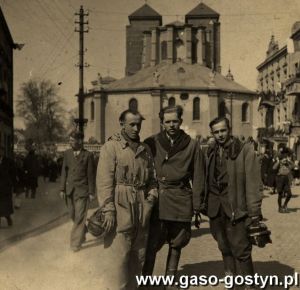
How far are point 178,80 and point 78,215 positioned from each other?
5372 cm

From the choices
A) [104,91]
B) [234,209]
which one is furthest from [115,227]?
[104,91]

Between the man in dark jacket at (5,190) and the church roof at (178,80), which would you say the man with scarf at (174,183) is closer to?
the man in dark jacket at (5,190)

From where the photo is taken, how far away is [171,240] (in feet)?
18.5

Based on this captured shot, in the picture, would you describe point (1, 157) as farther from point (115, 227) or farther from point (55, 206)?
point (115, 227)

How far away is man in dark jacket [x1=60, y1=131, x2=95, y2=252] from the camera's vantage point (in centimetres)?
830

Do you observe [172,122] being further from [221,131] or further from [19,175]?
[19,175]

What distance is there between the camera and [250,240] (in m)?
5.31

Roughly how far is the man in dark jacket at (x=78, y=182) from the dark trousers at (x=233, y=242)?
3191 millimetres

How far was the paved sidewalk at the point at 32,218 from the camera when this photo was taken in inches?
373

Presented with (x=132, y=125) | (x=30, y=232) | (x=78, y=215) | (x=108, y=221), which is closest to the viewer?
(x=108, y=221)

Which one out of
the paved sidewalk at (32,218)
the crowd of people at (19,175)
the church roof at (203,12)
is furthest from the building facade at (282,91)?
the church roof at (203,12)

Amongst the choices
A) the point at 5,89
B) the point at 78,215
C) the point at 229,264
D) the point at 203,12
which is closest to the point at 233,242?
the point at 229,264

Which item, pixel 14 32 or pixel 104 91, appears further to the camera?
pixel 104 91

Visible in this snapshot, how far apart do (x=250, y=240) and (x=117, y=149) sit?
1647 millimetres
